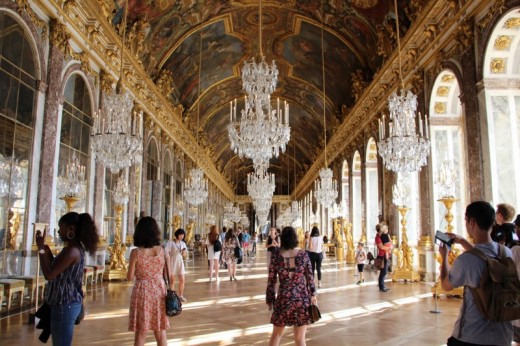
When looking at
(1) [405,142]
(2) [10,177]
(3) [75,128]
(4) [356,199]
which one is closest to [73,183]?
(2) [10,177]

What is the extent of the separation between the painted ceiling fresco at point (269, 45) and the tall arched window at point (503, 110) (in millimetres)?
4174

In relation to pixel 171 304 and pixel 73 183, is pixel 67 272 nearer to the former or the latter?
pixel 171 304

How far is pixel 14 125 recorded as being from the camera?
709cm

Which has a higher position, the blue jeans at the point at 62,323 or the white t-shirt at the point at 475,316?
the white t-shirt at the point at 475,316

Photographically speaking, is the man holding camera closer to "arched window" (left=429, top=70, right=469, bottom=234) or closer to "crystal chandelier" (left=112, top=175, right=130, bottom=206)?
"arched window" (left=429, top=70, right=469, bottom=234)

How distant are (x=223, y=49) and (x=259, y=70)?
11935mm

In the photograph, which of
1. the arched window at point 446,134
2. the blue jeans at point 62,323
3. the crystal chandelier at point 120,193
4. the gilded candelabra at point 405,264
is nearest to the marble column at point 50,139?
the crystal chandelier at point 120,193

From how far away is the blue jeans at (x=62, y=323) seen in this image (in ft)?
9.43

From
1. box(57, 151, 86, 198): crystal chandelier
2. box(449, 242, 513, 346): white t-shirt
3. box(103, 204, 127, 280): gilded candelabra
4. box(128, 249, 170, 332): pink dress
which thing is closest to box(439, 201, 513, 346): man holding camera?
box(449, 242, 513, 346): white t-shirt

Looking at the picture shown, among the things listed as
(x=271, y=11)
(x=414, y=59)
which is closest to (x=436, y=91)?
(x=414, y=59)

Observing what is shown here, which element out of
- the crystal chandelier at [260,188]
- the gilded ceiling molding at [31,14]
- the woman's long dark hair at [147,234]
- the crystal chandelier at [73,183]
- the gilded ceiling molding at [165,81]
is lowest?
the woman's long dark hair at [147,234]

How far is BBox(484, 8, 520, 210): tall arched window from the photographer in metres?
7.54

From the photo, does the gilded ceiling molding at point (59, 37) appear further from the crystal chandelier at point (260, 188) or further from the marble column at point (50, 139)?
the crystal chandelier at point (260, 188)

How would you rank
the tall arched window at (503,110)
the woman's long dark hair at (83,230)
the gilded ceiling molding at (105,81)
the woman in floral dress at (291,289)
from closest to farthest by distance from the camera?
the woman's long dark hair at (83,230) < the woman in floral dress at (291,289) < the tall arched window at (503,110) < the gilded ceiling molding at (105,81)
